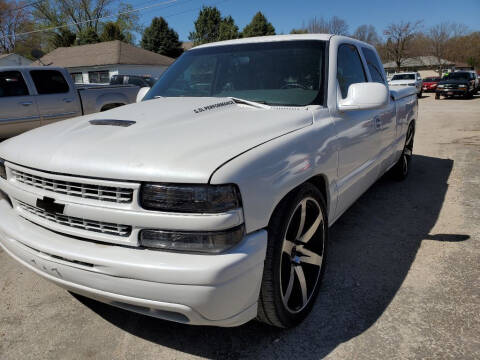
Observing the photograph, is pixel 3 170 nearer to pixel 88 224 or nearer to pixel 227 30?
pixel 88 224

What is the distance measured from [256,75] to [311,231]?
1.31 m

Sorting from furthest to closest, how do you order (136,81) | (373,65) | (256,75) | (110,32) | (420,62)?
(420,62)
(110,32)
(136,81)
(373,65)
(256,75)

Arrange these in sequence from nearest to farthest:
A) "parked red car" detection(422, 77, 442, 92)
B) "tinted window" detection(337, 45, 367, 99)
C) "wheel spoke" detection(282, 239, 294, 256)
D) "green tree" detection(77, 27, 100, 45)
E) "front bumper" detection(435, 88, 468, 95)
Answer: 1. "wheel spoke" detection(282, 239, 294, 256)
2. "tinted window" detection(337, 45, 367, 99)
3. "front bumper" detection(435, 88, 468, 95)
4. "parked red car" detection(422, 77, 442, 92)
5. "green tree" detection(77, 27, 100, 45)

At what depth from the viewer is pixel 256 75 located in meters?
2.94

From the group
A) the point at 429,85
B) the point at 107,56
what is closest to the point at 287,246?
the point at 429,85

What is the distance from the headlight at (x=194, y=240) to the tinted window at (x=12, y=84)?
24.3 feet

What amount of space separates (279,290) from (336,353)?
0.50m

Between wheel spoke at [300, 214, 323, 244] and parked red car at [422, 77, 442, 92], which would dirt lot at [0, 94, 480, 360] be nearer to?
wheel spoke at [300, 214, 323, 244]

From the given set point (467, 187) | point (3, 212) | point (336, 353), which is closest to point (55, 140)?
point (3, 212)

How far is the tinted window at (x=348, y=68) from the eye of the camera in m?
3.02

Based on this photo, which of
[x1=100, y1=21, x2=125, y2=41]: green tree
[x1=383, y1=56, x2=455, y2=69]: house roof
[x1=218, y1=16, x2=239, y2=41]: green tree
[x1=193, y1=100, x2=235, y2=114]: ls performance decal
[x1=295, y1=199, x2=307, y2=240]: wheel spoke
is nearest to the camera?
[x1=295, y1=199, x2=307, y2=240]: wheel spoke

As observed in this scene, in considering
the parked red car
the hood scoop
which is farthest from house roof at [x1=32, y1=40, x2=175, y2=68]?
the hood scoop

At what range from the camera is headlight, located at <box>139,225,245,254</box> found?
165 cm

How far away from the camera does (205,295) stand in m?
1.62
